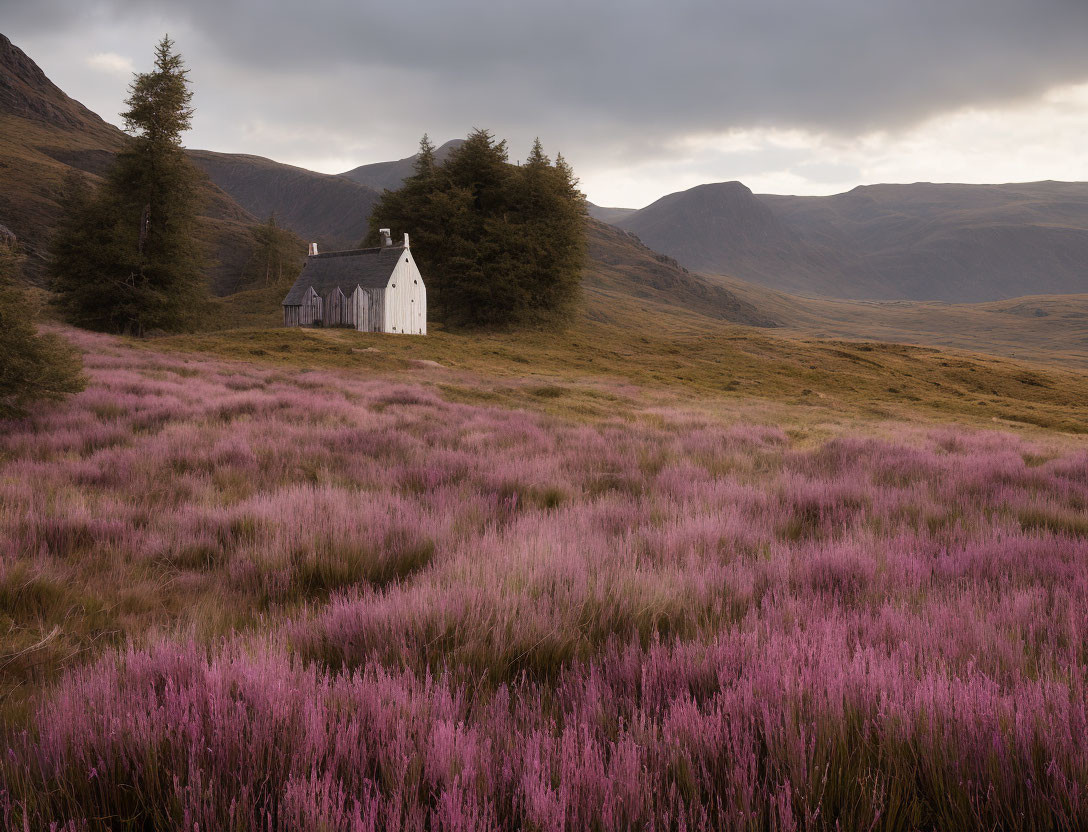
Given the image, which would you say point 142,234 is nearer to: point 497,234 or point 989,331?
point 497,234

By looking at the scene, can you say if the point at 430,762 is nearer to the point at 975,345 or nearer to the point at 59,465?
the point at 59,465

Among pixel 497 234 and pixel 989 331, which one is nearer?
pixel 497 234

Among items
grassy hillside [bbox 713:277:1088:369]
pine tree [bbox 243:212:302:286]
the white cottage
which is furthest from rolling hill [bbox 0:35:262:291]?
grassy hillside [bbox 713:277:1088:369]

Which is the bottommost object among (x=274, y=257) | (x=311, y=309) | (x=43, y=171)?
(x=311, y=309)

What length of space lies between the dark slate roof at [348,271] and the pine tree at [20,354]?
4192 centimetres

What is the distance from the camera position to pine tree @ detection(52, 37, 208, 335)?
33.8 meters

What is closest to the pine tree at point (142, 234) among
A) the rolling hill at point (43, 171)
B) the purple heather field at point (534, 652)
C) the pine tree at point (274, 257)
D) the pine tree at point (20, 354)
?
the rolling hill at point (43, 171)

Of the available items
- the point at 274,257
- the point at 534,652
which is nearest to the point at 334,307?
the point at 534,652

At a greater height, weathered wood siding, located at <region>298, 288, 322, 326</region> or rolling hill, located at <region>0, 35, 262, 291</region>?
rolling hill, located at <region>0, 35, 262, 291</region>

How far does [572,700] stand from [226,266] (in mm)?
155287

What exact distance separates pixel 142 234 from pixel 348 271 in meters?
17.7

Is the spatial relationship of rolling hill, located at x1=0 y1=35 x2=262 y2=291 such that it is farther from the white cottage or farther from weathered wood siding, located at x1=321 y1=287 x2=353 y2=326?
weathered wood siding, located at x1=321 y1=287 x2=353 y2=326

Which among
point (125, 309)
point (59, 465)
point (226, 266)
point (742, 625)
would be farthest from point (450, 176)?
point (226, 266)

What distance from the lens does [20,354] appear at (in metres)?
7.53
